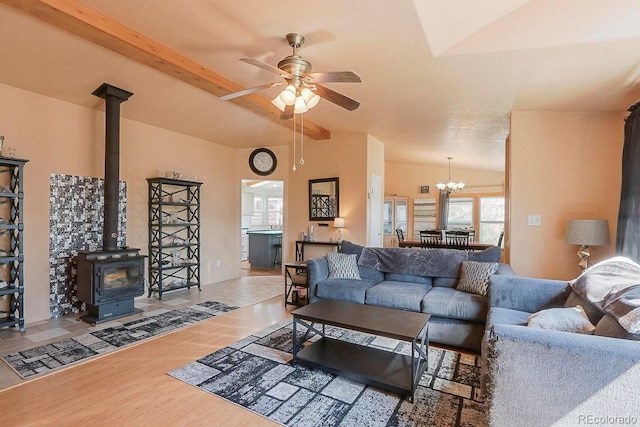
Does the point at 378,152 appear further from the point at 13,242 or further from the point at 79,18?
the point at 13,242

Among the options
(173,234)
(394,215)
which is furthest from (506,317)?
(394,215)

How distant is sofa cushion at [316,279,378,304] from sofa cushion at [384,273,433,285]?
0.25m

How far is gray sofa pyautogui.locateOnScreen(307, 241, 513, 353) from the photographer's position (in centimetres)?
304

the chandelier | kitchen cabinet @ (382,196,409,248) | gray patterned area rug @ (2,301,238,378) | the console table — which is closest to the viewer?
gray patterned area rug @ (2,301,238,378)

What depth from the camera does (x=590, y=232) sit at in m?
3.04

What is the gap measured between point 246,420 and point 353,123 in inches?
166

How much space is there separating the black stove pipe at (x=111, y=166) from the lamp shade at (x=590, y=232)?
511 centimetres

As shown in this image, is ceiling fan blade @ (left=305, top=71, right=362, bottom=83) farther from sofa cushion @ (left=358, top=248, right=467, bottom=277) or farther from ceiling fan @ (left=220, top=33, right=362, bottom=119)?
sofa cushion @ (left=358, top=248, right=467, bottom=277)

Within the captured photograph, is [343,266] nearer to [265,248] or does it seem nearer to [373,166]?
[373,166]

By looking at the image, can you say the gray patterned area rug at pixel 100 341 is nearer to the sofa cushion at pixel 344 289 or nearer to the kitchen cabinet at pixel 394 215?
the sofa cushion at pixel 344 289

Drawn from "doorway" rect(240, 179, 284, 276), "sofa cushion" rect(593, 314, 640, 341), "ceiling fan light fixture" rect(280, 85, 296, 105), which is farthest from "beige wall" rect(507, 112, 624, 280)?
"doorway" rect(240, 179, 284, 276)

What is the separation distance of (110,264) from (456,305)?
391 centimetres

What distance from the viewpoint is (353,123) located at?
16.6 ft

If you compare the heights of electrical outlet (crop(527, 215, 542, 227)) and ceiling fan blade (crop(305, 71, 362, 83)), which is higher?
ceiling fan blade (crop(305, 71, 362, 83))
